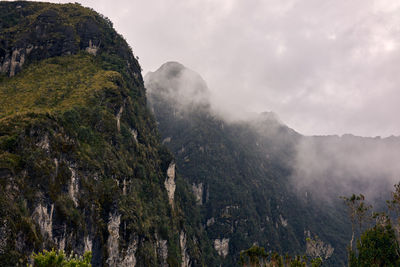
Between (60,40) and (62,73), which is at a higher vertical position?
(60,40)

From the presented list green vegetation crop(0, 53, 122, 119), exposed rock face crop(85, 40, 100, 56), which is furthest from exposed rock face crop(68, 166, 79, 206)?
exposed rock face crop(85, 40, 100, 56)

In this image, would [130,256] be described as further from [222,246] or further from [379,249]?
[222,246]

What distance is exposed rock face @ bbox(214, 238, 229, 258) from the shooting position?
183625 mm

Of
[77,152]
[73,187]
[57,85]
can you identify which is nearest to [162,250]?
[73,187]

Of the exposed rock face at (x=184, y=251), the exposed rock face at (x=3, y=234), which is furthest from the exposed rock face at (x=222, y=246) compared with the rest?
the exposed rock face at (x=3, y=234)

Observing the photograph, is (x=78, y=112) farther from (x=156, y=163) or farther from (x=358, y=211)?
(x=358, y=211)

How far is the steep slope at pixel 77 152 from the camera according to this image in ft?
132

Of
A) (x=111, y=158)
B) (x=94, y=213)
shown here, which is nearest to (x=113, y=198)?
(x=94, y=213)

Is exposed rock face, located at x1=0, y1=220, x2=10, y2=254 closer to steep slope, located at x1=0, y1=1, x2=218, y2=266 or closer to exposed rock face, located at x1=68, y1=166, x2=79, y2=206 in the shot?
steep slope, located at x1=0, y1=1, x2=218, y2=266

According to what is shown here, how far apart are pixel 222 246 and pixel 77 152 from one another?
503 feet

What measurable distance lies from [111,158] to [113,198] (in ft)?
35.0

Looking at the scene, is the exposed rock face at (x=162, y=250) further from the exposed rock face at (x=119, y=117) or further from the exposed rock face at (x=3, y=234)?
the exposed rock face at (x=3, y=234)

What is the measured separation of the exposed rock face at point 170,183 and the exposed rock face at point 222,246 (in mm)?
85480

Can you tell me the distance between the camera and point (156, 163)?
106 m
